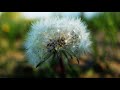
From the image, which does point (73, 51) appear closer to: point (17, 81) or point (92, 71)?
point (17, 81)

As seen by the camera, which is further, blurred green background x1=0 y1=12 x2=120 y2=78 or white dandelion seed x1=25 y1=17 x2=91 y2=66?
blurred green background x1=0 y1=12 x2=120 y2=78

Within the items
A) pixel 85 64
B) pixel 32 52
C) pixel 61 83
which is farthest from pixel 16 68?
pixel 61 83

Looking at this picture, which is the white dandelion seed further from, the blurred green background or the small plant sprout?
the blurred green background

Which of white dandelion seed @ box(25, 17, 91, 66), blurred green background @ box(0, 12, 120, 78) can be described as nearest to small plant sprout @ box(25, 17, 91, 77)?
white dandelion seed @ box(25, 17, 91, 66)

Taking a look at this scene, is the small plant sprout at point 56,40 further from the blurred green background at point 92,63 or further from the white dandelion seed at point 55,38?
the blurred green background at point 92,63

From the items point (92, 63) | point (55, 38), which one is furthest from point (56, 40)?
point (92, 63)

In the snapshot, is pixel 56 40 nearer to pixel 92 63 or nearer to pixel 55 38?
pixel 55 38

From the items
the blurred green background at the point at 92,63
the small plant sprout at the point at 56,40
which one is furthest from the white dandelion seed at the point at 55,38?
the blurred green background at the point at 92,63
